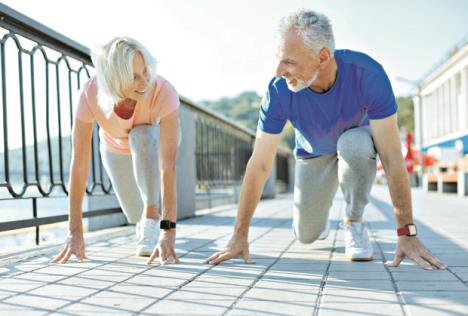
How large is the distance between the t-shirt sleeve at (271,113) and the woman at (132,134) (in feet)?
1.82

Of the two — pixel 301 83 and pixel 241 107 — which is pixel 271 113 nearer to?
pixel 301 83

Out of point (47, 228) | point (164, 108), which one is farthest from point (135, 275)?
point (47, 228)

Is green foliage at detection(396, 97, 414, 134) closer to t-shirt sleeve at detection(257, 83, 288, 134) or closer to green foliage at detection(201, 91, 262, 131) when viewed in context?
green foliage at detection(201, 91, 262, 131)

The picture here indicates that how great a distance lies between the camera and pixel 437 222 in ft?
20.2

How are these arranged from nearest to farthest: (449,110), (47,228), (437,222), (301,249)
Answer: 1. (301,249)
2. (437,222)
3. (47,228)
4. (449,110)

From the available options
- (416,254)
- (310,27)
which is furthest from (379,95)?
(416,254)

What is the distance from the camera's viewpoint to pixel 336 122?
3.47 meters

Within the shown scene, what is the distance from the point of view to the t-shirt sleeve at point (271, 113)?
10.9ft

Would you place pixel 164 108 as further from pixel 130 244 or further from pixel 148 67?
pixel 130 244

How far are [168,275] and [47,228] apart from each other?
216 inches

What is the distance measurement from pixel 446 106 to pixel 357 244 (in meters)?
45.1

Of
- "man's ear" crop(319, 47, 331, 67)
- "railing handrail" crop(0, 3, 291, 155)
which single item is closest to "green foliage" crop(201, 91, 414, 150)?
"railing handrail" crop(0, 3, 291, 155)

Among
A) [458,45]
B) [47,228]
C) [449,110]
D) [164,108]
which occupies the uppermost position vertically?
[458,45]

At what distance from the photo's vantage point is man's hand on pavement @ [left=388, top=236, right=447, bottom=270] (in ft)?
9.66
